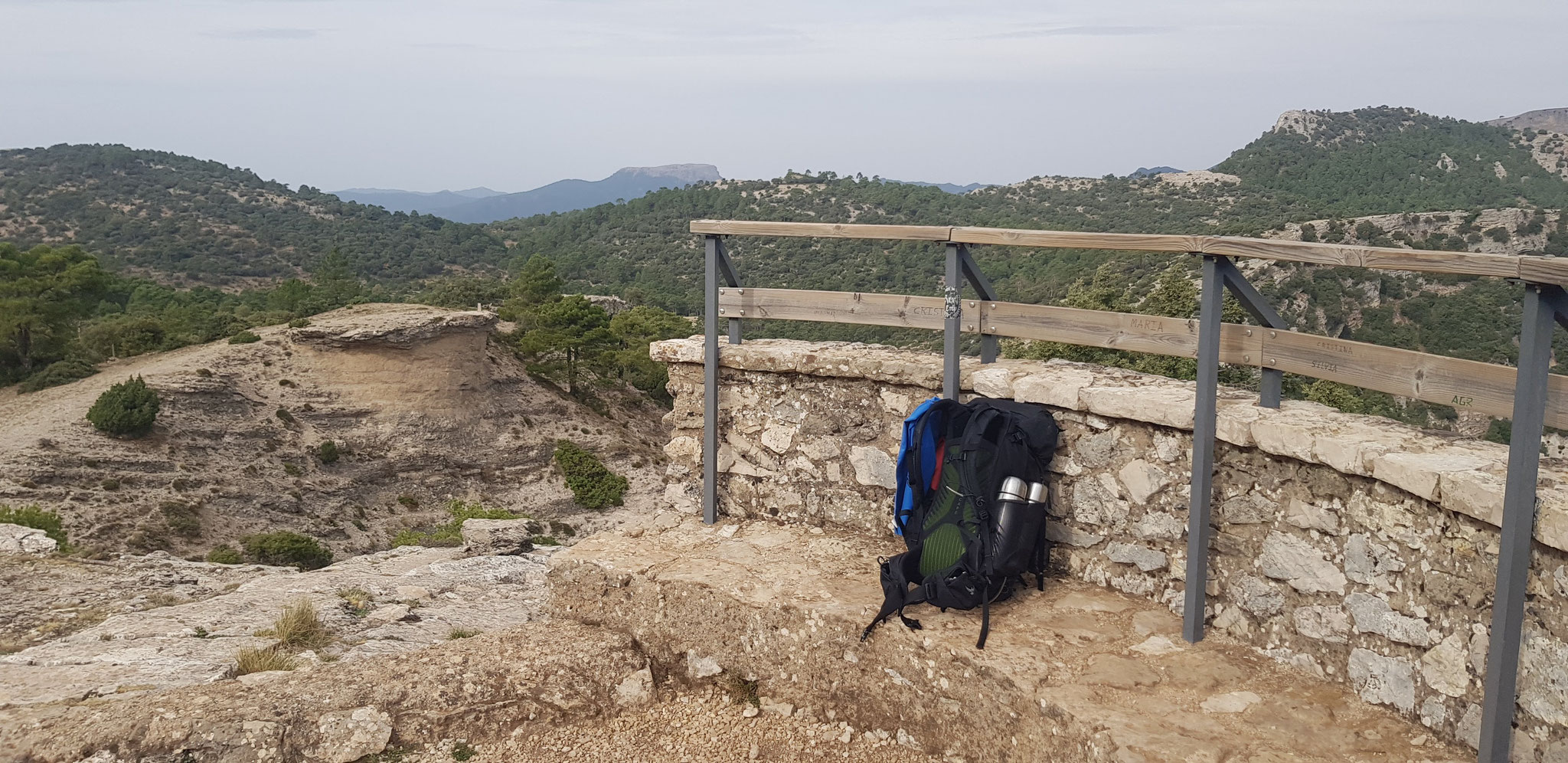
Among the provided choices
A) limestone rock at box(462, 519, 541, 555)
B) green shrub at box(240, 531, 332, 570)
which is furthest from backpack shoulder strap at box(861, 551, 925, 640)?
green shrub at box(240, 531, 332, 570)

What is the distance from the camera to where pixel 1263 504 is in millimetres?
3195

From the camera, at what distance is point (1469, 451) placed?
2805mm

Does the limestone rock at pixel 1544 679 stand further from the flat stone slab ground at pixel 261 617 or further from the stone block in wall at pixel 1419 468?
→ the flat stone slab ground at pixel 261 617

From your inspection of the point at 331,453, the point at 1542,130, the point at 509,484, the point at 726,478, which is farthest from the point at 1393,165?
the point at 726,478

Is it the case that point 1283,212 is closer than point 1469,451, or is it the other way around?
point 1469,451

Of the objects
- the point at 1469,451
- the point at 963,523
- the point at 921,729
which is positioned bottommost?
the point at 921,729

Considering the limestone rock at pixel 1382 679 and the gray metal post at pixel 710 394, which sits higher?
the gray metal post at pixel 710 394

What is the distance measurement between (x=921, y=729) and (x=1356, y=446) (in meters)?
1.62

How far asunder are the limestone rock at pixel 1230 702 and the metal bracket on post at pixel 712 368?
246cm

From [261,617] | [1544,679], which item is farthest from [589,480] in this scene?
[1544,679]

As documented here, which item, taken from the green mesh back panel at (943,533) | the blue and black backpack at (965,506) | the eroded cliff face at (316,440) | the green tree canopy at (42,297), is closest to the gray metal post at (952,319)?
the blue and black backpack at (965,506)

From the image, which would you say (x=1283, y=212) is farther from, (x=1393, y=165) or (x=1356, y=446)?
(x=1356, y=446)

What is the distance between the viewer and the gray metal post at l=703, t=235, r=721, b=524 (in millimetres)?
4559

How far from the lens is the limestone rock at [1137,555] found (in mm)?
3541
